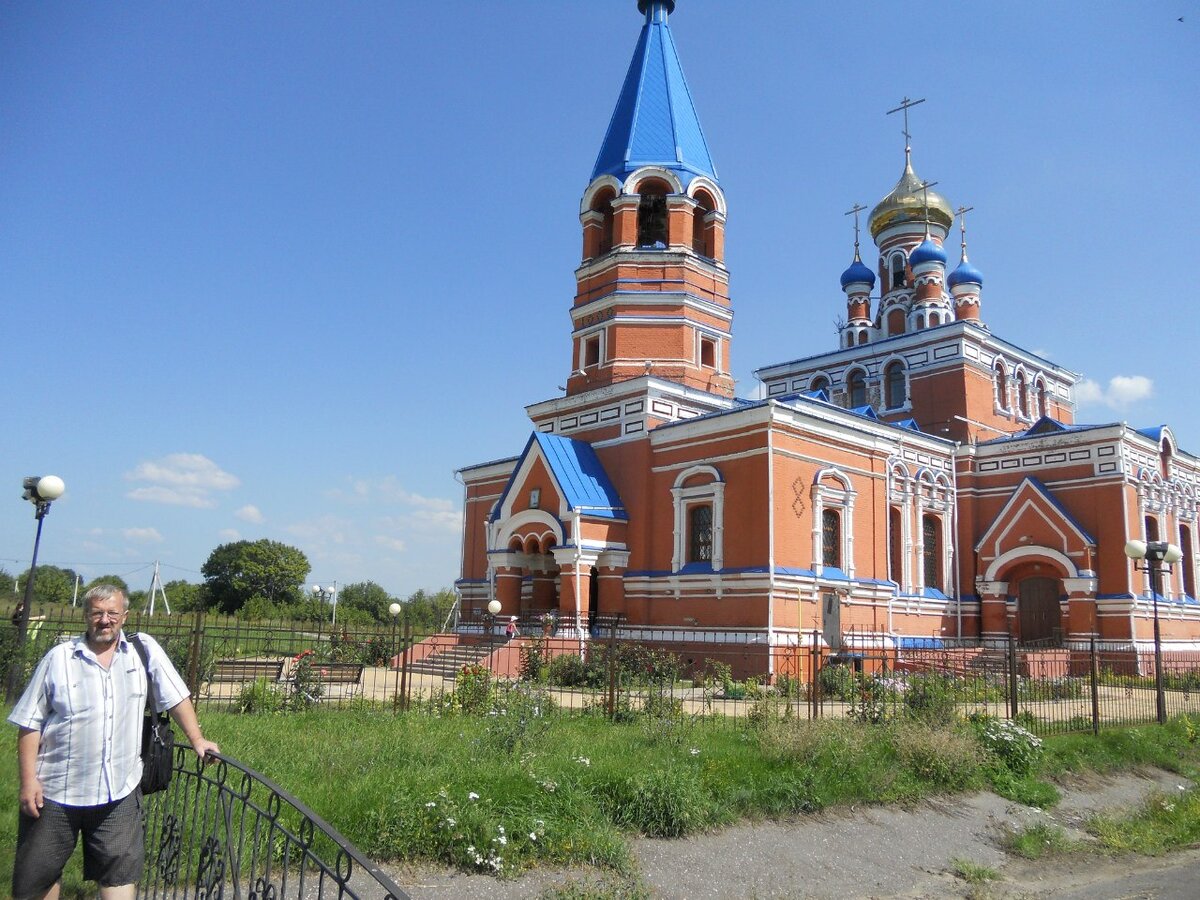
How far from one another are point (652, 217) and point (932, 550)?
11.1 m

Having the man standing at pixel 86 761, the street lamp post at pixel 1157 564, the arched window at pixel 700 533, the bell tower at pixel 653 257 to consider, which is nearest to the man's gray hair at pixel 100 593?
the man standing at pixel 86 761

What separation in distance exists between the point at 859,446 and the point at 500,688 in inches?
466

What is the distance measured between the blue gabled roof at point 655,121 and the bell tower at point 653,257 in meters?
0.03

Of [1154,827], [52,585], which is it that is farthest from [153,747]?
[52,585]

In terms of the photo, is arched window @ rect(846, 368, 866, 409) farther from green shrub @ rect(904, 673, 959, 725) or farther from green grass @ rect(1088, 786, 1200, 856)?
green grass @ rect(1088, 786, 1200, 856)

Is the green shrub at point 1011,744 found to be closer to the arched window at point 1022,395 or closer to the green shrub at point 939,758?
the green shrub at point 939,758

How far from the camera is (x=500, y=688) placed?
12.4 meters

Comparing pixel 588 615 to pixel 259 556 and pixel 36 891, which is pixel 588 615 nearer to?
pixel 36 891

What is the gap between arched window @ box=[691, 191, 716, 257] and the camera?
22531 millimetres

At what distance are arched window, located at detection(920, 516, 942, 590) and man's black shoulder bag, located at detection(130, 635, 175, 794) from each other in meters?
21.5

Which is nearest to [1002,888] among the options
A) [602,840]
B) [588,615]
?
[602,840]

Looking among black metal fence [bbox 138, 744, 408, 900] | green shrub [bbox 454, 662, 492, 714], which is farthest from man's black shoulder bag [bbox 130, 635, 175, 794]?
green shrub [bbox 454, 662, 492, 714]

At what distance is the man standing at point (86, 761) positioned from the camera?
3979mm

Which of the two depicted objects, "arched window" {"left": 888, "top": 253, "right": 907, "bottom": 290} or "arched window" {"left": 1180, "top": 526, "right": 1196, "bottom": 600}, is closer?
"arched window" {"left": 1180, "top": 526, "right": 1196, "bottom": 600}
